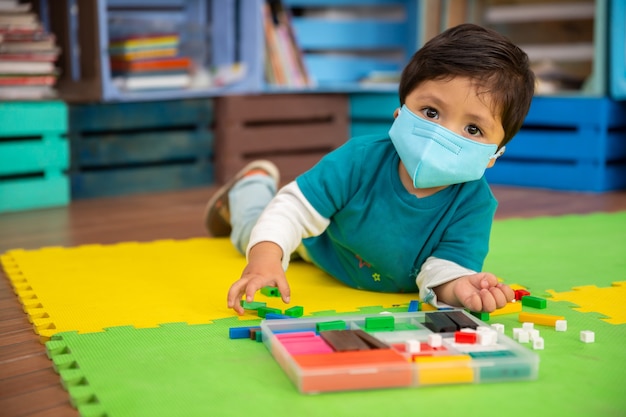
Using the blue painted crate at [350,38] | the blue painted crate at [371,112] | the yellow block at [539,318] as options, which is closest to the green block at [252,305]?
the yellow block at [539,318]

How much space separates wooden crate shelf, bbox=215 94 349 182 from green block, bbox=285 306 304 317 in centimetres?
176

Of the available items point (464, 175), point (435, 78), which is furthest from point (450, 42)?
point (464, 175)

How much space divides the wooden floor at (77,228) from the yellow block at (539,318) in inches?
25.0

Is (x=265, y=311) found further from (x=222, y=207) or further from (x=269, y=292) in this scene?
(x=222, y=207)

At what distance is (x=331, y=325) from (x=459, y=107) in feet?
1.23

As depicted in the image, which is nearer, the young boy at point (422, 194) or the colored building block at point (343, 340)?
the colored building block at point (343, 340)

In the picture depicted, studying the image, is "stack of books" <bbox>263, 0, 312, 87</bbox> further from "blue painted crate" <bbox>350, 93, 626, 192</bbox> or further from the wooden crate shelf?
"blue painted crate" <bbox>350, 93, 626, 192</bbox>

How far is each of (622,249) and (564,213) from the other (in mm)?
553

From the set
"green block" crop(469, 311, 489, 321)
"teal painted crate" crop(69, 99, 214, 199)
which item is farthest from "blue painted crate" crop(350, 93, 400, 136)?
"green block" crop(469, 311, 489, 321)

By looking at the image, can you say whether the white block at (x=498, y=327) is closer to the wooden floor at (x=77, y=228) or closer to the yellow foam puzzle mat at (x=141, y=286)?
the yellow foam puzzle mat at (x=141, y=286)

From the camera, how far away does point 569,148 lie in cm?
289

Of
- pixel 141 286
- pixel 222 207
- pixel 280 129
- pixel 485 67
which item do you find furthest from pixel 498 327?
pixel 280 129

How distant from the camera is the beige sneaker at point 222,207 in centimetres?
184

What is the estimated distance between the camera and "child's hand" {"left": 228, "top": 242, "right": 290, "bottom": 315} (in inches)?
45.8
